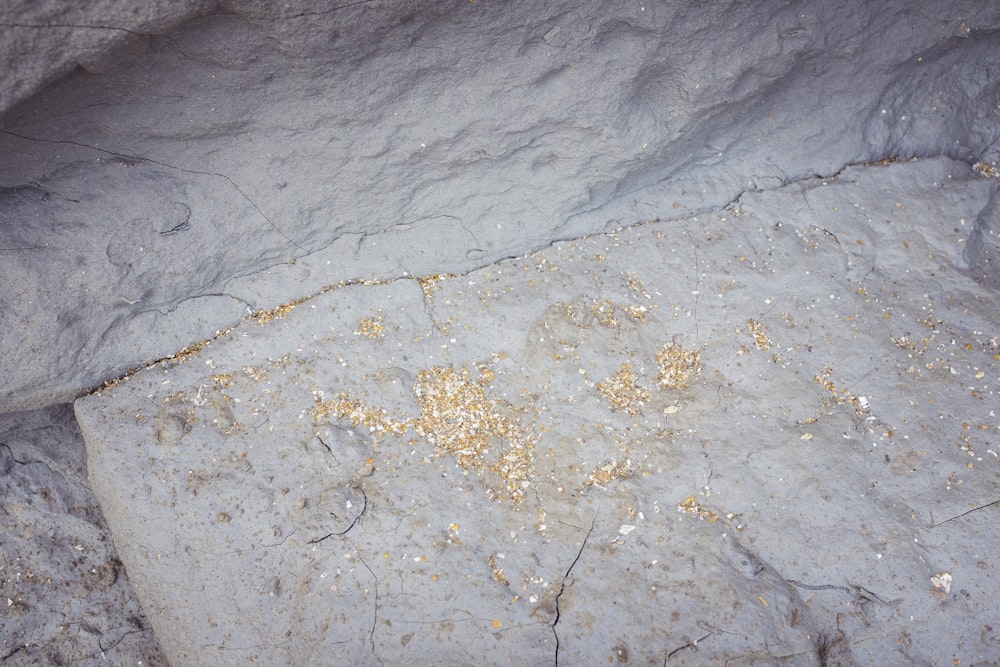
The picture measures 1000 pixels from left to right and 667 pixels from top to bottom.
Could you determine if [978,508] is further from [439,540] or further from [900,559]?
[439,540]

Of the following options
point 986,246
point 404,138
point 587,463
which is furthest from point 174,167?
point 986,246

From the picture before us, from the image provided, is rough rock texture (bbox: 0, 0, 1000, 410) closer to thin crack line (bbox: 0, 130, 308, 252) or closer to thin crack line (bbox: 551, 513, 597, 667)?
thin crack line (bbox: 0, 130, 308, 252)

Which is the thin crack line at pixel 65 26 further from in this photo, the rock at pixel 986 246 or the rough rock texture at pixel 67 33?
the rock at pixel 986 246

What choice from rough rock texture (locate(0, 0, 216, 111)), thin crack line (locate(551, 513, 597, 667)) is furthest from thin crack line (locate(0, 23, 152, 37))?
thin crack line (locate(551, 513, 597, 667))

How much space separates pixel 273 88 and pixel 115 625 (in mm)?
1779

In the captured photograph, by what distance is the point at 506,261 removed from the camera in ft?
8.92

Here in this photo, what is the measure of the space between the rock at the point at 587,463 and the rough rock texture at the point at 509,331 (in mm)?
12

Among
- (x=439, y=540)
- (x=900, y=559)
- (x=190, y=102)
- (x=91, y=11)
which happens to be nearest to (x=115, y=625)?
(x=439, y=540)

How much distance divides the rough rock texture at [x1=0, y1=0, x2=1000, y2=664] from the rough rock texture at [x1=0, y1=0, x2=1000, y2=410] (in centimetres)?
1

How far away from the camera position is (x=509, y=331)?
257 cm

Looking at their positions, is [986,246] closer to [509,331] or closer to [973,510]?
[973,510]

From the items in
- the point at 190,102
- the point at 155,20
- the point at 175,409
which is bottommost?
the point at 175,409

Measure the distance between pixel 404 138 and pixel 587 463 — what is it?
3.97 feet

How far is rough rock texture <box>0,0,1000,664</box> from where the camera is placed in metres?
2.20
